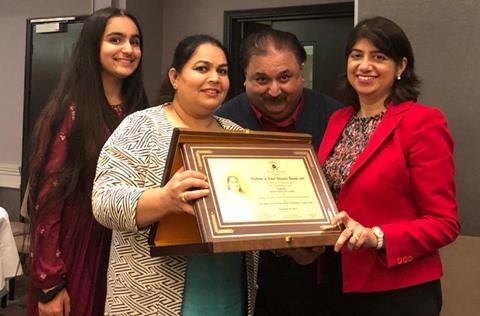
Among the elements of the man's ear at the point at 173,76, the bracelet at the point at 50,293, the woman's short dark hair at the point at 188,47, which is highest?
the woman's short dark hair at the point at 188,47

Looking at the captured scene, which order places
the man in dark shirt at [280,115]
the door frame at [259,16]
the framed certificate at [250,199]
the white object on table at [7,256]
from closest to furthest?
the framed certificate at [250,199] → the man in dark shirt at [280,115] → the white object on table at [7,256] → the door frame at [259,16]

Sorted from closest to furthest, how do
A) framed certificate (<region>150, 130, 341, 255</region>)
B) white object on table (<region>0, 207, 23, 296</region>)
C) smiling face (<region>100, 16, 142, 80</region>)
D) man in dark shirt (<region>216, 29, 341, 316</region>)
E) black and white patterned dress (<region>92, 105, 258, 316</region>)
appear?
framed certificate (<region>150, 130, 341, 255</region>), black and white patterned dress (<region>92, 105, 258, 316</region>), smiling face (<region>100, 16, 142, 80</region>), man in dark shirt (<region>216, 29, 341, 316</region>), white object on table (<region>0, 207, 23, 296</region>)

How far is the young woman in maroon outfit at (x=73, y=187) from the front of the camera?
66.6 inches

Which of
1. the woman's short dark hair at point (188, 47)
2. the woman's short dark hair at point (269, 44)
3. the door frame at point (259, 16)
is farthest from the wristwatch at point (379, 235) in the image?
the door frame at point (259, 16)

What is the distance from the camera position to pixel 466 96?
6.87 ft

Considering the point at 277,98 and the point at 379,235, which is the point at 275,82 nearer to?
the point at 277,98

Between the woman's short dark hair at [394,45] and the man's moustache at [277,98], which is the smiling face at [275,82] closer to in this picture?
the man's moustache at [277,98]

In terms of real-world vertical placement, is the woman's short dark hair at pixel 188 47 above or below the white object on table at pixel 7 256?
above

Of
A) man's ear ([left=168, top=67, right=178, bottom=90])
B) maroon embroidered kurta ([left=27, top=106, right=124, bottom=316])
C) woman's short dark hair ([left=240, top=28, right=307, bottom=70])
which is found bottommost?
maroon embroidered kurta ([left=27, top=106, right=124, bottom=316])

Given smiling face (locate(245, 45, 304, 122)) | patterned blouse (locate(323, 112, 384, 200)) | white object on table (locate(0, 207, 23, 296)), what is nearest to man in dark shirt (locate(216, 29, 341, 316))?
smiling face (locate(245, 45, 304, 122))

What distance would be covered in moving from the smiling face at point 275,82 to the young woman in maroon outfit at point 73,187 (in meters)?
0.46

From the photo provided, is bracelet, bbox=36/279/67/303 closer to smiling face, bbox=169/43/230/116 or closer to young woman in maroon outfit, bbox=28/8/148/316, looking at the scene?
young woman in maroon outfit, bbox=28/8/148/316

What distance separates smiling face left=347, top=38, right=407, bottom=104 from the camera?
1.53 metres

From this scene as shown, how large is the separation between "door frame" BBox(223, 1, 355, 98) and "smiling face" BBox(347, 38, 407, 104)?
2.39 m
